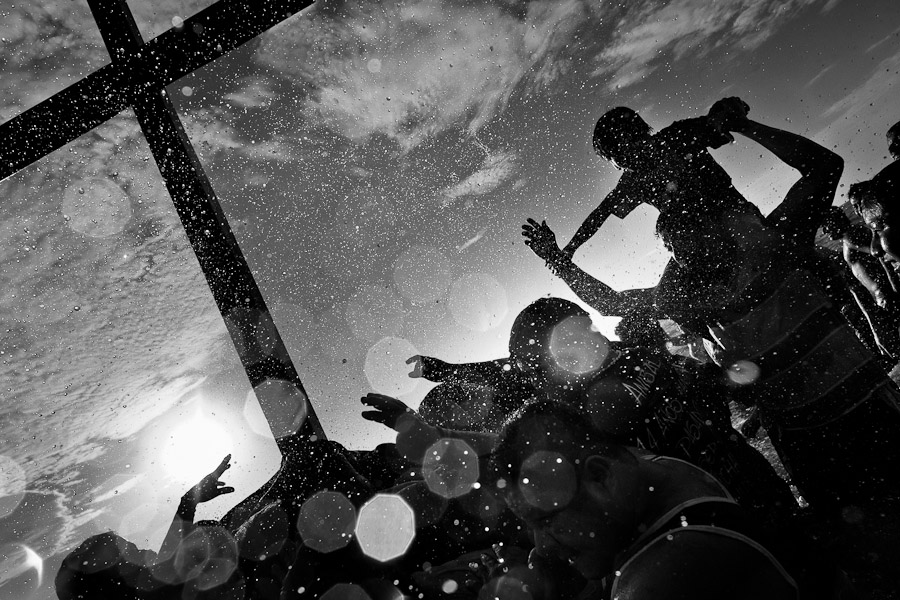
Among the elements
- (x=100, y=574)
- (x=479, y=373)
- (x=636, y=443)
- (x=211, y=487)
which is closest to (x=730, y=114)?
(x=636, y=443)

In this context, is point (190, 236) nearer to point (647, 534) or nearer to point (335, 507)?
point (335, 507)

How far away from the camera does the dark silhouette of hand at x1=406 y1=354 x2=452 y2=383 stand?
3.83m

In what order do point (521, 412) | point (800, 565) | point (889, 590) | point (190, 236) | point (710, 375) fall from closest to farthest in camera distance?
point (800, 565) < point (521, 412) < point (889, 590) < point (190, 236) < point (710, 375)

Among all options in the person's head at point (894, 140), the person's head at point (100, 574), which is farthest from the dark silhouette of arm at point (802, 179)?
the person's head at point (100, 574)

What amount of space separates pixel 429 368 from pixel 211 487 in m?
2.08

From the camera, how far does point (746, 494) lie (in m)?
2.38

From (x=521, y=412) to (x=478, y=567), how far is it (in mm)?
1324

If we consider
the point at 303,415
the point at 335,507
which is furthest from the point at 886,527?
the point at 303,415

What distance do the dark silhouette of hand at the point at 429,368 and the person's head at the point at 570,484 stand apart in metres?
2.23

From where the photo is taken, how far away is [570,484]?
1.43 meters

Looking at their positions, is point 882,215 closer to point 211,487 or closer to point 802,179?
point 802,179

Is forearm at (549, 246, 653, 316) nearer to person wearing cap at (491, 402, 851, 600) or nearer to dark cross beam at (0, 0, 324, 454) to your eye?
person wearing cap at (491, 402, 851, 600)

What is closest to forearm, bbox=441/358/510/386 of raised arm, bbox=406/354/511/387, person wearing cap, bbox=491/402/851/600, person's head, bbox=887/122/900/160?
raised arm, bbox=406/354/511/387

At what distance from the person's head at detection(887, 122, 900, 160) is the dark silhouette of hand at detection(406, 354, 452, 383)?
12.3 ft
